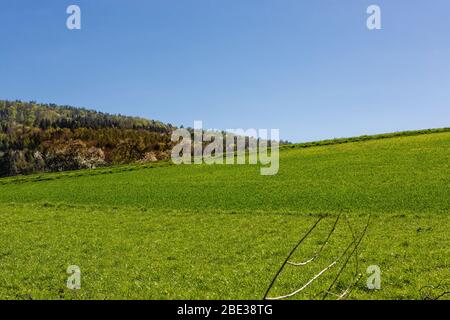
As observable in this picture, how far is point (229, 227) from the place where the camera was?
24219 millimetres

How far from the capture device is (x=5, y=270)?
16.8 m

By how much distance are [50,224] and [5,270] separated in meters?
11.1

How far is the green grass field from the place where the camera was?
14.2m

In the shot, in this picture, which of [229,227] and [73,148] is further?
[73,148]

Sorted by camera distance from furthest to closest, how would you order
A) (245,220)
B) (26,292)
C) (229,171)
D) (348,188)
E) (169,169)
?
(169,169), (229,171), (348,188), (245,220), (26,292)

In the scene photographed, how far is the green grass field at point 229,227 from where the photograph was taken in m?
14.2

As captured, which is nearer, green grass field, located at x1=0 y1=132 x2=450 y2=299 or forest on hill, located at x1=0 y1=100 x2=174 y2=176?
green grass field, located at x1=0 y1=132 x2=450 y2=299

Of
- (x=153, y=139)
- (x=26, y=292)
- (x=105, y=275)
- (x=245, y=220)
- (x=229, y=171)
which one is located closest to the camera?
(x=26, y=292)

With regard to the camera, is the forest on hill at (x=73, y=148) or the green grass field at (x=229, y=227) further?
the forest on hill at (x=73, y=148)

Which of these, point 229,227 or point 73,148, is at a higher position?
point 73,148
